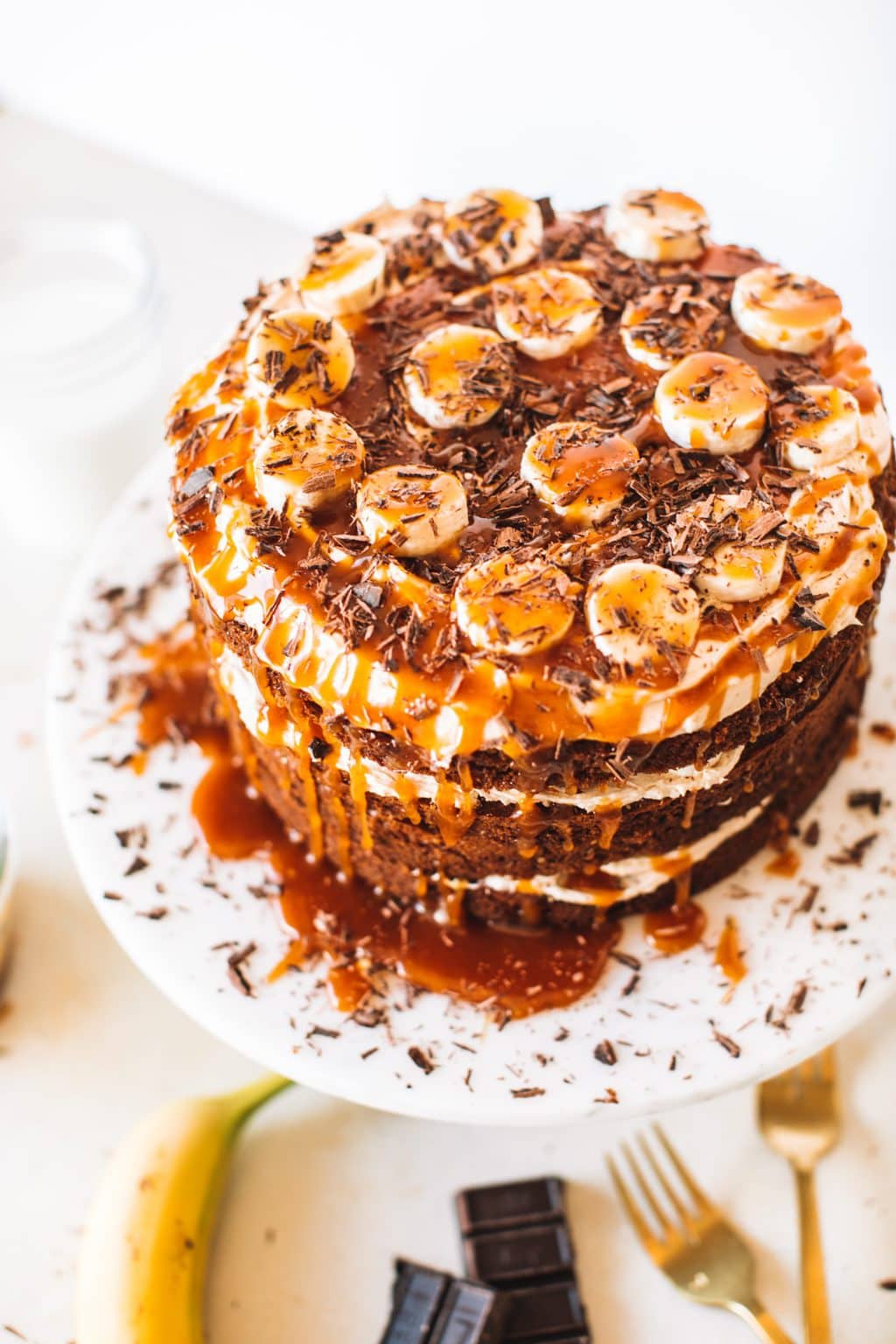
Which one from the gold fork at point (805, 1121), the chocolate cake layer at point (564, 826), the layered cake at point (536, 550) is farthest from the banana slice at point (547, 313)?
the gold fork at point (805, 1121)

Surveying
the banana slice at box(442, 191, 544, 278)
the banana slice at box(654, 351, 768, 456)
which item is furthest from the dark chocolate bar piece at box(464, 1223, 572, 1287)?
the banana slice at box(442, 191, 544, 278)

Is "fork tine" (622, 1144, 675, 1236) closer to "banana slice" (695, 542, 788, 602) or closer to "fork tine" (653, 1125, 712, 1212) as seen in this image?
"fork tine" (653, 1125, 712, 1212)

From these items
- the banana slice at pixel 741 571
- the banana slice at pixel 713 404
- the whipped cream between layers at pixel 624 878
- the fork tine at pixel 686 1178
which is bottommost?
the fork tine at pixel 686 1178

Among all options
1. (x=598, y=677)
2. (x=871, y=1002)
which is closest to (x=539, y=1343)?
(x=871, y=1002)

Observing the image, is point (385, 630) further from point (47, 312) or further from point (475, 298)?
point (47, 312)

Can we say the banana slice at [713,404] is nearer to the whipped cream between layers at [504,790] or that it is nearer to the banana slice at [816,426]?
the banana slice at [816,426]
